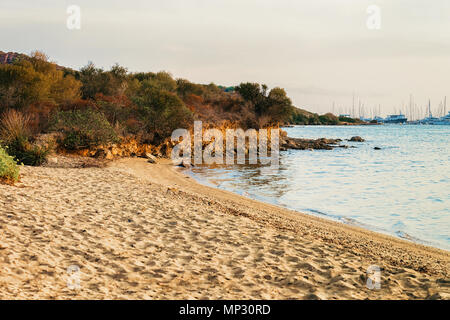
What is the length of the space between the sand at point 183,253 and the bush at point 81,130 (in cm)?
911

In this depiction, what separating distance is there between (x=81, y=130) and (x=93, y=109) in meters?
5.24

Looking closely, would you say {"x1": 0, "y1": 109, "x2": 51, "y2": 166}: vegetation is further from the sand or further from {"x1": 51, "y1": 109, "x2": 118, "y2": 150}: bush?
the sand

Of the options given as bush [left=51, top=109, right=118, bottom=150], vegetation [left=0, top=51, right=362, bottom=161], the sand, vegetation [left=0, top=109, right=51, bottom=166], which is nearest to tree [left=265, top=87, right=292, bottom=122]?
vegetation [left=0, top=51, right=362, bottom=161]

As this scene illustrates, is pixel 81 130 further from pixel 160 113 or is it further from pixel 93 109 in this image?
pixel 160 113

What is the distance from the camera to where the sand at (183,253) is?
16.3ft

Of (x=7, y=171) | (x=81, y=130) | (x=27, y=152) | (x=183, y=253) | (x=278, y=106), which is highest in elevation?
(x=278, y=106)

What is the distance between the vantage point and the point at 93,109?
2441 cm

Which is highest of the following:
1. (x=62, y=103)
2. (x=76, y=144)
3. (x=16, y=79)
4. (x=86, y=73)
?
(x=86, y=73)

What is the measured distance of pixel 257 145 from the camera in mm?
34625

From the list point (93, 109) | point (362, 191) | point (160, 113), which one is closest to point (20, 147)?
point (93, 109)
